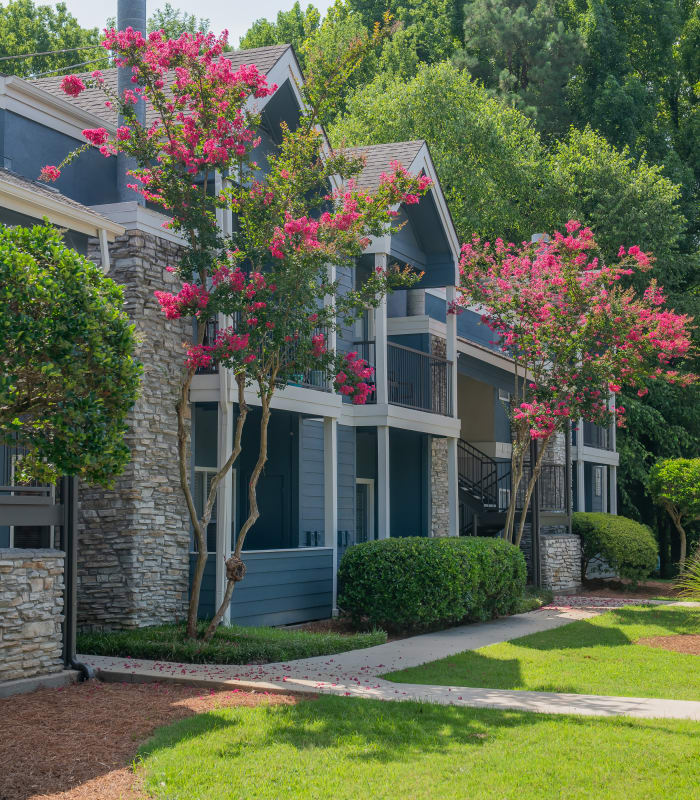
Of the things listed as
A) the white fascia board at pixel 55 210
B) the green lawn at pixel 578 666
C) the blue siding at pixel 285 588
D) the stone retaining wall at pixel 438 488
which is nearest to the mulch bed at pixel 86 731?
the green lawn at pixel 578 666

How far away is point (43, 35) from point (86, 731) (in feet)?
98.8

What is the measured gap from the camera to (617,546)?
2250cm

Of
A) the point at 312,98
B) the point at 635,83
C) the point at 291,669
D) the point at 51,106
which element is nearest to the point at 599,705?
the point at 291,669

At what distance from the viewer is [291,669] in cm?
1076

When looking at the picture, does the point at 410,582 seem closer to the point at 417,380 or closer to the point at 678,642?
the point at 678,642

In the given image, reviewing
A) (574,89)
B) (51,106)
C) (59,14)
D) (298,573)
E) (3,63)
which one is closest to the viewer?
(51,106)

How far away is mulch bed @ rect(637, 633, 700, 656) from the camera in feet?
43.5

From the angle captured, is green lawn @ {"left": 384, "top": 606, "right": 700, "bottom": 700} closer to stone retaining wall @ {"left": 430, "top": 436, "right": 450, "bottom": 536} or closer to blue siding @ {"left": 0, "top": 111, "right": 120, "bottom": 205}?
stone retaining wall @ {"left": 430, "top": 436, "right": 450, "bottom": 536}

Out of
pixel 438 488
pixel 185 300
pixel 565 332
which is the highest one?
pixel 565 332

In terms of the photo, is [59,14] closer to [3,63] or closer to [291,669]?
[3,63]

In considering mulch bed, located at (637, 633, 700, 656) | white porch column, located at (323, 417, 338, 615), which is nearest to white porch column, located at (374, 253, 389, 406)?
white porch column, located at (323, 417, 338, 615)

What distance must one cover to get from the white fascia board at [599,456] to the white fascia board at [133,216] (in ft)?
51.5

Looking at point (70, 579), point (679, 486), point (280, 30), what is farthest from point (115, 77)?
point (280, 30)

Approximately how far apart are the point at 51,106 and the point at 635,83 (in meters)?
27.3
